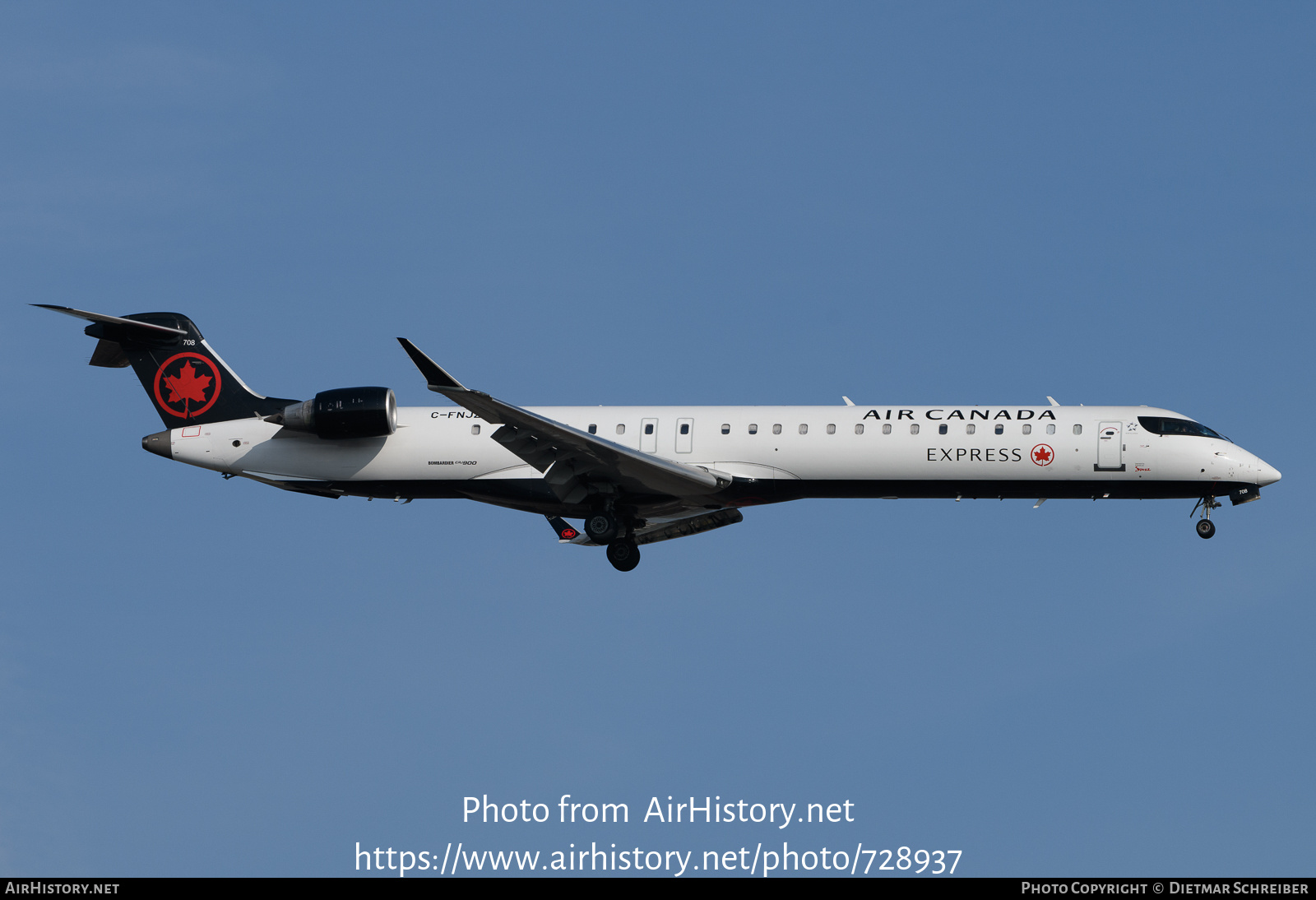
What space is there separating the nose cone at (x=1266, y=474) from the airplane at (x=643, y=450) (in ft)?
0.12

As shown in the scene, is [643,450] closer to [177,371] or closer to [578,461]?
[578,461]

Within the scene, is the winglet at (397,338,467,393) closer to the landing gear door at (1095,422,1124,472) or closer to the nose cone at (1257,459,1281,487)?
the landing gear door at (1095,422,1124,472)

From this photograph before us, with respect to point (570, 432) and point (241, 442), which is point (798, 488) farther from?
point (241, 442)

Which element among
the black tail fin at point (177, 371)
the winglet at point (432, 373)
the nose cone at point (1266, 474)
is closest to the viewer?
the winglet at point (432, 373)

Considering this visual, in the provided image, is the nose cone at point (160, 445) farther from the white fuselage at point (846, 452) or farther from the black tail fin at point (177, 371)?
the white fuselage at point (846, 452)

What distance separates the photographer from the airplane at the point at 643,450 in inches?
1206

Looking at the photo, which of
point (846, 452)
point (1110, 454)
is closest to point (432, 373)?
point (846, 452)

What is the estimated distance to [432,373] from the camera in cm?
2734

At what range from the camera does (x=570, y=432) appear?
97.0ft

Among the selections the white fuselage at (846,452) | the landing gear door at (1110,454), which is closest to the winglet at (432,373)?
the white fuselage at (846,452)
